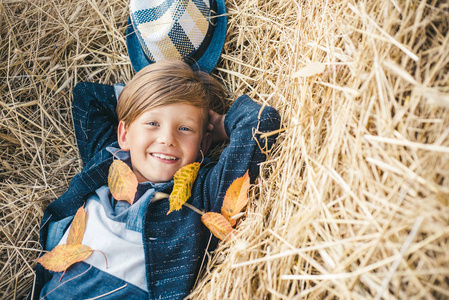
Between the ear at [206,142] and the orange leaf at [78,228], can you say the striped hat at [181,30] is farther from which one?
the orange leaf at [78,228]

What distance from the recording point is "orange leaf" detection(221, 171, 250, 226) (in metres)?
1.53

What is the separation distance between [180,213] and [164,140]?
1.29 ft

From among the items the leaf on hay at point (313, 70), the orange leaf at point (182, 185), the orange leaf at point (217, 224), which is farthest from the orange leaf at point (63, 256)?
the leaf on hay at point (313, 70)

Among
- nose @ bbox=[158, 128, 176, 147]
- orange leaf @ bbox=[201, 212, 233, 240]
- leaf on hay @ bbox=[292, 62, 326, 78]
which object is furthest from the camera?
nose @ bbox=[158, 128, 176, 147]

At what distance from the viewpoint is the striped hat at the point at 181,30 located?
1.79 meters

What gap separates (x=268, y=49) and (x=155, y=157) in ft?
3.07

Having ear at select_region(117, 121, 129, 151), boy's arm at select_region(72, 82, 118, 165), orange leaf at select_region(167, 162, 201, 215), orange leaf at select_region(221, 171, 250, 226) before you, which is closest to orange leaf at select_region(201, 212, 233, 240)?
orange leaf at select_region(221, 171, 250, 226)

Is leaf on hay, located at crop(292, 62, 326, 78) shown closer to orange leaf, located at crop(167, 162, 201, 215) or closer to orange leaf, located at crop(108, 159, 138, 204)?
orange leaf, located at crop(167, 162, 201, 215)

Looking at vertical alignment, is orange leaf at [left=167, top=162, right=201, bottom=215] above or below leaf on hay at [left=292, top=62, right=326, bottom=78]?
below

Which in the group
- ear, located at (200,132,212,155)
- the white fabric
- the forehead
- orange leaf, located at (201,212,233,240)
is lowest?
the white fabric

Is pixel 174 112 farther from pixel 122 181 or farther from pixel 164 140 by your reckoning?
pixel 122 181

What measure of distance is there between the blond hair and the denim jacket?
0.81 ft

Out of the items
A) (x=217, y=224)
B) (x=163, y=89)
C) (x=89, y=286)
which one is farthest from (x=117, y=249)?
(x=163, y=89)

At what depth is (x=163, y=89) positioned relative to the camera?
1.76 m
